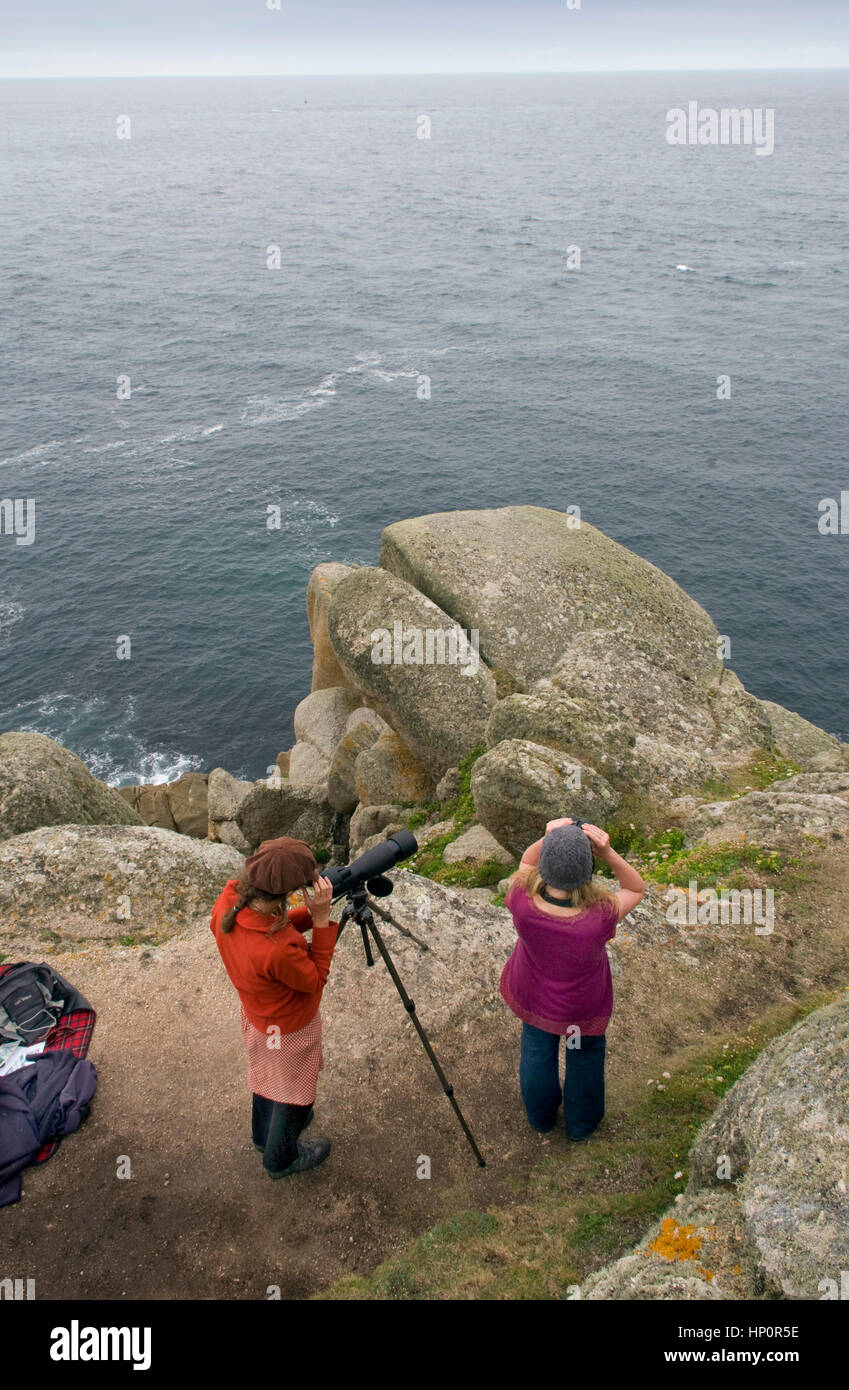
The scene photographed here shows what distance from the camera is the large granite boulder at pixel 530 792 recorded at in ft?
55.3

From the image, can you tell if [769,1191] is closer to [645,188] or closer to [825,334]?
[825,334]

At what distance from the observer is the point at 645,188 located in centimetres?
19475

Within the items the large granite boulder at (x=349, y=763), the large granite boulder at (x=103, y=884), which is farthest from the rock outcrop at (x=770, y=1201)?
the large granite boulder at (x=349, y=763)

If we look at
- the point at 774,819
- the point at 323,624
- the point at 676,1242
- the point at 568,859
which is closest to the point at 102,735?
the point at 323,624

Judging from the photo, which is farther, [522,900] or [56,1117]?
[56,1117]

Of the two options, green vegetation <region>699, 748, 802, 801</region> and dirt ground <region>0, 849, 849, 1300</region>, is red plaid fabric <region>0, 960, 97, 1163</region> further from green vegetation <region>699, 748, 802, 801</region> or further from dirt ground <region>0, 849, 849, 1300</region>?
green vegetation <region>699, 748, 802, 801</region>

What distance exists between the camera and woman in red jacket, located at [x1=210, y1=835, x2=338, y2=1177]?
7.76 m

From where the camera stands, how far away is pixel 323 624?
34.5 metres

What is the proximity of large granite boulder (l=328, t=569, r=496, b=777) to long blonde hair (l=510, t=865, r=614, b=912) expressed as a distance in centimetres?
1662

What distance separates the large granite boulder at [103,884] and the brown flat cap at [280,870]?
31.5ft

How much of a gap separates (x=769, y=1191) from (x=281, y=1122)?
4.72m

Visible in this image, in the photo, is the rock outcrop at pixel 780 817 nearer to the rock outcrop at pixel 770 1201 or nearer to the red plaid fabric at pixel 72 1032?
the rock outcrop at pixel 770 1201

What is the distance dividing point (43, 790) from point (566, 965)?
17.1 metres
